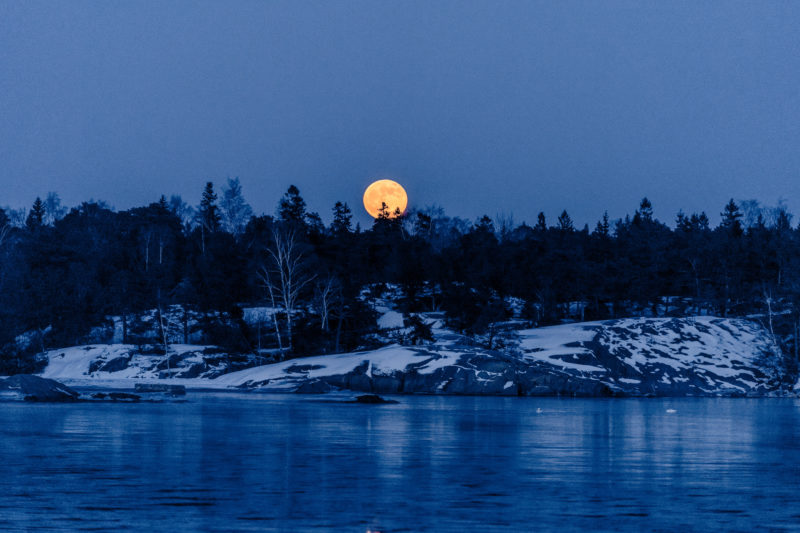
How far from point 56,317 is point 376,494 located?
89129 millimetres

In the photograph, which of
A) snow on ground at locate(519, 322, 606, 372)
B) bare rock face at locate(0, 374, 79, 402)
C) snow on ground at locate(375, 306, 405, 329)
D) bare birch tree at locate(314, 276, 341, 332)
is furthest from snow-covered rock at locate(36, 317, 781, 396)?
bare rock face at locate(0, 374, 79, 402)

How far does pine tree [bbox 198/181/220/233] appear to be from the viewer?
161 metres

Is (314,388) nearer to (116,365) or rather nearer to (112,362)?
(116,365)

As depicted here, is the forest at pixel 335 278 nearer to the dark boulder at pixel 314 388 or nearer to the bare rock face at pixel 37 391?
the dark boulder at pixel 314 388

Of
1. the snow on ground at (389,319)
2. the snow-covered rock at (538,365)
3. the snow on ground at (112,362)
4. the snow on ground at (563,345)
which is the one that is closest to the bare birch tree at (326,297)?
the snow-covered rock at (538,365)

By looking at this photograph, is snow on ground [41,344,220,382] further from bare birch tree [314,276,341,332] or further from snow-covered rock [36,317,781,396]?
bare birch tree [314,276,341,332]

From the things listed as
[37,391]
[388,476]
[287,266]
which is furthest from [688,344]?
[388,476]

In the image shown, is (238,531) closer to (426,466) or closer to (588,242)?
(426,466)

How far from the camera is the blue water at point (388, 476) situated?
45.0ft

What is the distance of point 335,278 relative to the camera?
97.4 m

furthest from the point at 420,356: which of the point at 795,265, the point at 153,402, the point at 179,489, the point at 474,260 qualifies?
the point at 179,489

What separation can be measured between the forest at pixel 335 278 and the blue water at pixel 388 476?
192 feet

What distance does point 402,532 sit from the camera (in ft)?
41.4

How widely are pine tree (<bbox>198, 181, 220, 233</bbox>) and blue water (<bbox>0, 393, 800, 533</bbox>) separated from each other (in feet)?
412
